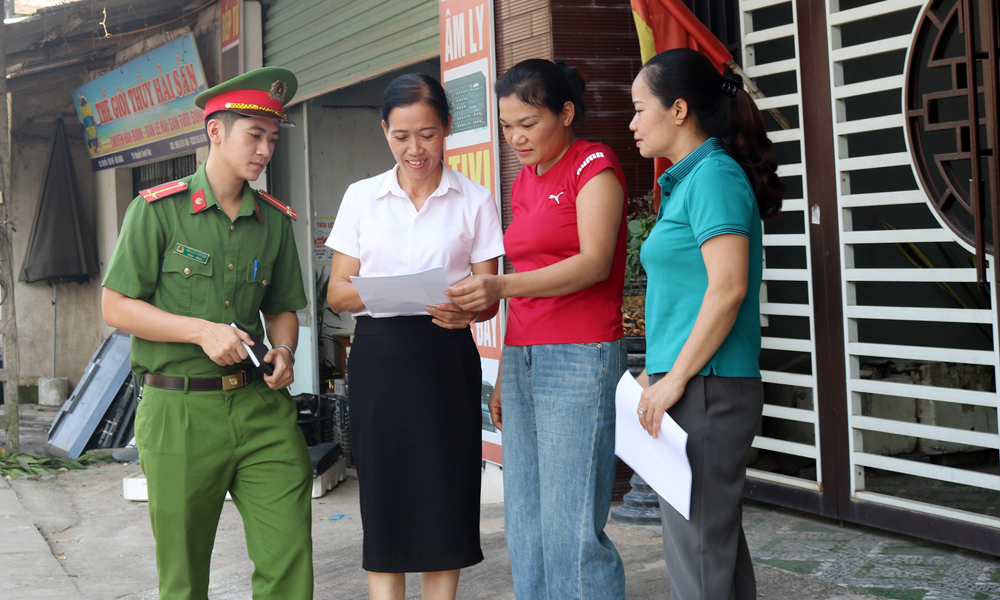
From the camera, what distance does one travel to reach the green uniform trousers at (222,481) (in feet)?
8.70

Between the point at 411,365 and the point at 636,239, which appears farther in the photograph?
the point at 636,239

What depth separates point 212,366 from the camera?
2.71 meters

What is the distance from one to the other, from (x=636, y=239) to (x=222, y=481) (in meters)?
2.25

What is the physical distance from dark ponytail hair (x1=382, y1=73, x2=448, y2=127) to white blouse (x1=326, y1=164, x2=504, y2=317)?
198 mm

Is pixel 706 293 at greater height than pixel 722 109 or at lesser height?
lesser

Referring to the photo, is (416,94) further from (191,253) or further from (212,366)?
(212,366)

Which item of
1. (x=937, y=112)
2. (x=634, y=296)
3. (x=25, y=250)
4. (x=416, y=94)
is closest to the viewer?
(x=416, y=94)

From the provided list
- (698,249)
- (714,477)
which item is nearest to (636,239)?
(698,249)

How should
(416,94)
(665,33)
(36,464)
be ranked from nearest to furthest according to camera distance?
(416,94) < (665,33) < (36,464)

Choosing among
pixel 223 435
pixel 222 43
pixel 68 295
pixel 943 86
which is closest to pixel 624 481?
pixel 223 435

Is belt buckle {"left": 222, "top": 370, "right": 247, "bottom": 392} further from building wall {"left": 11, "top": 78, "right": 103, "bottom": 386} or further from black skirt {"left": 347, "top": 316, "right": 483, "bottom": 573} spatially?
building wall {"left": 11, "top": 78, "right": 103, "bottom": 386}

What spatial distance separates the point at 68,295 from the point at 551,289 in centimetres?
1200

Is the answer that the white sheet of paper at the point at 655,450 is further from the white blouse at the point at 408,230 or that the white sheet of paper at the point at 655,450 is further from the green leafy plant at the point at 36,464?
the green leafy plant at the point at 36,464

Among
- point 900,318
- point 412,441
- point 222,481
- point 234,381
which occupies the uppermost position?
point 900,318
